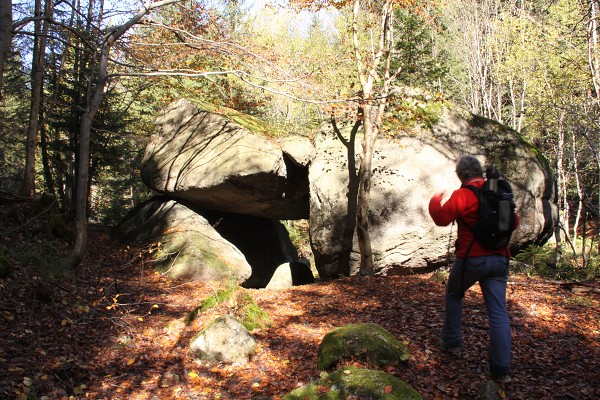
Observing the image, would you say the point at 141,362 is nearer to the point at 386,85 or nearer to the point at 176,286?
the point at 176,286

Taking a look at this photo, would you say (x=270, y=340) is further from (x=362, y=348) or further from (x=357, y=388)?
(x=357, y=388)

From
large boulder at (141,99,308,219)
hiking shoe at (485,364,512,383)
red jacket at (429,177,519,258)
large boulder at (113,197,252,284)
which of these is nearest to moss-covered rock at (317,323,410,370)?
hiking shoe at (485,364,512,383)

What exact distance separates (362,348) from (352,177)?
609 cm

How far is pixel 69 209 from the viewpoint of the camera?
11.7 metres

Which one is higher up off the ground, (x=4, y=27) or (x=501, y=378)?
(x=4, y=27)

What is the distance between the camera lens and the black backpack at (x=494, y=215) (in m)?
3.57

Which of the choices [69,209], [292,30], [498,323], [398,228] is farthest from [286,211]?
[292,30]

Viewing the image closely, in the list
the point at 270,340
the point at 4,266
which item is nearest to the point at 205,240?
the point at 4,266

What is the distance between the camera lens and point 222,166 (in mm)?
10258

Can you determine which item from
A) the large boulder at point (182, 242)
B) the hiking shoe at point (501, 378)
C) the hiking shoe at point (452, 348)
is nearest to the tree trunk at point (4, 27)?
the large boulder at point (182, 242)

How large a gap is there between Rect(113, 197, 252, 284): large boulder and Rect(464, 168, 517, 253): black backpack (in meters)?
5.45

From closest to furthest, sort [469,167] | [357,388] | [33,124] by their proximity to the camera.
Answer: [357,388], [469,167], [33,124]

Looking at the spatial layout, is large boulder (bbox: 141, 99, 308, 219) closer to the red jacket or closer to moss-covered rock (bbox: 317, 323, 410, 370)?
moss-covered rock (bbox: 317, 323, 410, 370)

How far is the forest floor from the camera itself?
3850 millimetres
